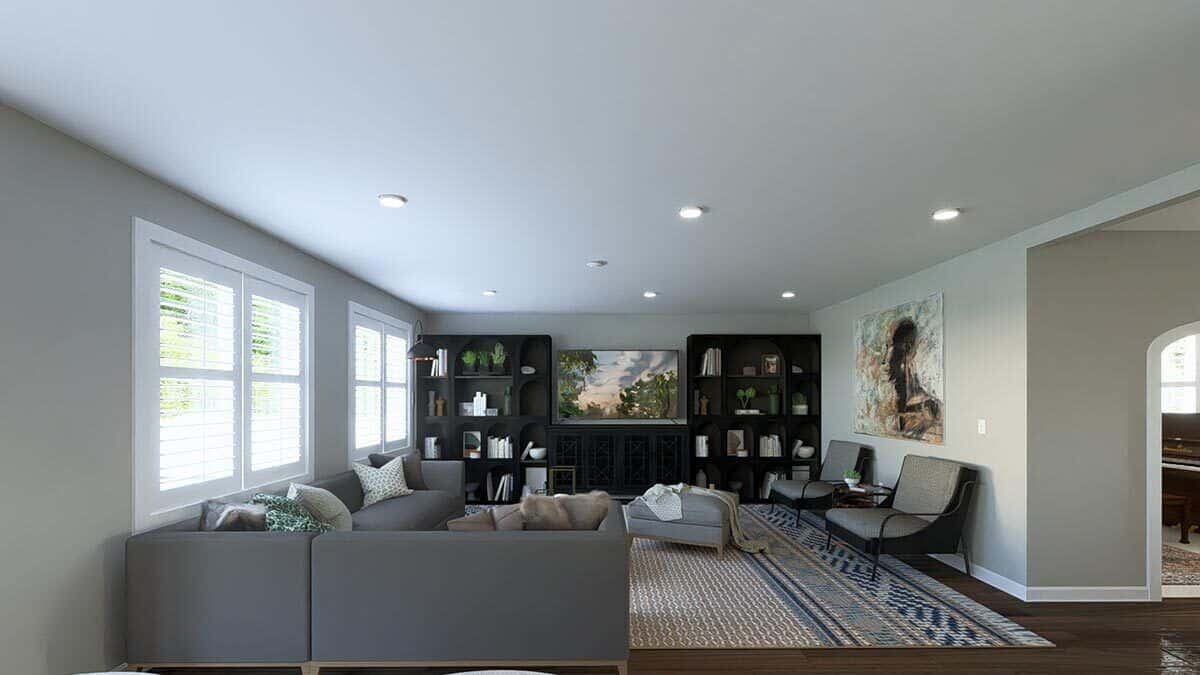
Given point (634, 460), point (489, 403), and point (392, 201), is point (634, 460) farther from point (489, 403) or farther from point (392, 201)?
point (392, 201)

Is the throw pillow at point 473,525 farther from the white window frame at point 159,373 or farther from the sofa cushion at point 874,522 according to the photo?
the sofa cushion at point 874,522

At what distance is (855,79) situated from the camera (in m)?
2.18

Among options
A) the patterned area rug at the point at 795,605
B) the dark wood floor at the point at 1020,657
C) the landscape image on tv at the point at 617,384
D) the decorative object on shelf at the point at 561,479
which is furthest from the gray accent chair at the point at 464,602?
the landscape image on tv at the point at 617,384

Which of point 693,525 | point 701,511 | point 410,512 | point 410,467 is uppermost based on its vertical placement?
point 410,467

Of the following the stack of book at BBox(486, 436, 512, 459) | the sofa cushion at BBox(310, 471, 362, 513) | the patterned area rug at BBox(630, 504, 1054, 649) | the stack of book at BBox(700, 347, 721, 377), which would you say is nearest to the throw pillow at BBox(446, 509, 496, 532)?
the patterned area rug at BBox(630, 504, 1054, 649)

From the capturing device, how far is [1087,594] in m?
4.46

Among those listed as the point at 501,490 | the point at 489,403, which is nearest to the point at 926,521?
the point at 501,490

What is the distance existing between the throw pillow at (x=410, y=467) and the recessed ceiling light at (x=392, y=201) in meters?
3.22

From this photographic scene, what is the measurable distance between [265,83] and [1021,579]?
5357mm

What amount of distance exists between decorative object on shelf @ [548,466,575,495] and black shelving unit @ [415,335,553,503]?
1.13ft

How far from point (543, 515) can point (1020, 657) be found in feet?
9.11

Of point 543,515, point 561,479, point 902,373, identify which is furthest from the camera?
point 561,479

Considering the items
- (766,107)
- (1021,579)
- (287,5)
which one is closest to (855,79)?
(766,107)

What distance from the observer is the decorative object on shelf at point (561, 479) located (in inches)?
330
